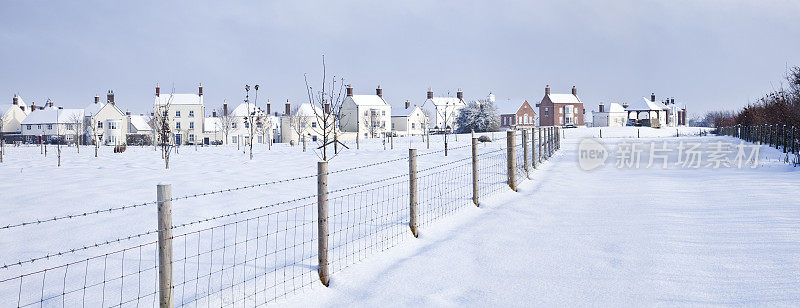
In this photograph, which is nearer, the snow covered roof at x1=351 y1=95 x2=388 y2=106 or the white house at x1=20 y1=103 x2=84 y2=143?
the snow covered roof at x1=351 y1=95 x2=388 y2=106

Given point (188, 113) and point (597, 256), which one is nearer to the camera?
point (597, 256)

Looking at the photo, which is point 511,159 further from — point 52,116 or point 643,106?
point 52,116

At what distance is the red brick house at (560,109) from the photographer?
93125 millimetres

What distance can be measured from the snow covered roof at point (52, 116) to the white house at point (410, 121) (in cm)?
4947

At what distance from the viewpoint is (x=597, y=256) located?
681 cm

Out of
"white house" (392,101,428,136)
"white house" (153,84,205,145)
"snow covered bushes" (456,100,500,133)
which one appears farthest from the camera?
"white house" (392,101,428,136)

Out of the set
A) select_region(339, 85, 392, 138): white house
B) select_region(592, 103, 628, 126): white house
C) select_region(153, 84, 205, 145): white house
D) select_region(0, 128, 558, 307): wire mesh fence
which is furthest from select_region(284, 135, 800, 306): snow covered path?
select_region(592, 103, 628, 126): white house

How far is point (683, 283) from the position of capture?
18.6 ft

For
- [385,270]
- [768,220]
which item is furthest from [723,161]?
[385,270]

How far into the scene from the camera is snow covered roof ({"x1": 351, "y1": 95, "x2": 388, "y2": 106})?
274ft

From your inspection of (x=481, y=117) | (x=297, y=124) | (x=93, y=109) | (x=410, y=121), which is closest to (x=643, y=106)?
(x=410, y=121)

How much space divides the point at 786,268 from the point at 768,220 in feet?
8.83

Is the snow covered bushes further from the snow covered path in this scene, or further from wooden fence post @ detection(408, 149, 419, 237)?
wooden fence post @ detection(408, 149, 419, 237)

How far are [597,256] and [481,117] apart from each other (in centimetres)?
5461
